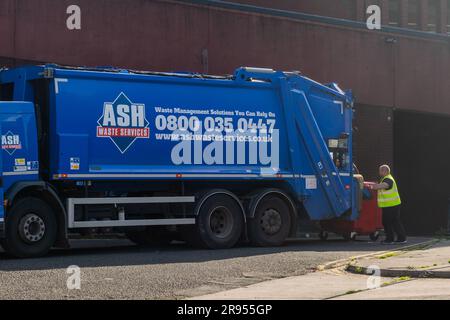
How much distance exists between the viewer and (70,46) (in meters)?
19.9

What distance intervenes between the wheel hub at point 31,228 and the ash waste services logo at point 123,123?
1797mm

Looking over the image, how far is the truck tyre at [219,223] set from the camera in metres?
15.6

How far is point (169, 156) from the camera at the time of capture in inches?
607

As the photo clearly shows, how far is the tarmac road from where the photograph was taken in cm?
1004

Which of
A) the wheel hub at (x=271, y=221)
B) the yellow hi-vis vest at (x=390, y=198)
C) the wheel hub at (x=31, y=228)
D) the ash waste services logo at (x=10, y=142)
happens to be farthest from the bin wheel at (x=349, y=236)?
the ash waste services logo at (x=10, y=142)

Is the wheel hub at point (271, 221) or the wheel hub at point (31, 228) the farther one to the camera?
the wheel hub at point (271, 221)

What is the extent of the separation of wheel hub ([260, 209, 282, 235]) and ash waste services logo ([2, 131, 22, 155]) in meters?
5.07

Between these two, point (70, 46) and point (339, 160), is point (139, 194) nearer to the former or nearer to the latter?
point (339, 160)

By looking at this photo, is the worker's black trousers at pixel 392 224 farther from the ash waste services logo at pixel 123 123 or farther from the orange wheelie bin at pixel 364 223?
the ash waste services logo at pixel 123 123

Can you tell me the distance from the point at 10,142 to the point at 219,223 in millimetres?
4324

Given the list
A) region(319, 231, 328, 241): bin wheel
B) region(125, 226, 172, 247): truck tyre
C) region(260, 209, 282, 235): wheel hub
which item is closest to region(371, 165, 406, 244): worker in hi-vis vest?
region(319, 231, 328, 241): bin wheel

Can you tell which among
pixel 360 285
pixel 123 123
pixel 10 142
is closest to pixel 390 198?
pixel 123 123
